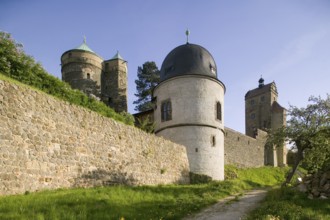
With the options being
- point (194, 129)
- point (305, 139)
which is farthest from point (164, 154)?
point (305, 139)

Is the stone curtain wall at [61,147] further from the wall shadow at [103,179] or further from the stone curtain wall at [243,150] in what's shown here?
the stone curtain wall at [243,150]

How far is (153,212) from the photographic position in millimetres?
8852

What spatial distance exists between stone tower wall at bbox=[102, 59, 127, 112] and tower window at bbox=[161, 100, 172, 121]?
53.1ft

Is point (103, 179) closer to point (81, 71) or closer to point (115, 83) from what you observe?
point (81, 71)

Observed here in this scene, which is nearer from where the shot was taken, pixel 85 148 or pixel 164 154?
pixel 85 148

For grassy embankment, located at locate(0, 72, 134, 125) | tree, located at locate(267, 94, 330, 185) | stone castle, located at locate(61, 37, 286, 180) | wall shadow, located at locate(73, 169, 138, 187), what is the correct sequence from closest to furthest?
wall shadow, located at locate(73, 169, 138, 187) < grassy embankment, located at locate(0, 72, 134, 125) < tree, located at locate(267, 94, 330, 185) < stone castle, located at locate(61, 37, 286, 180)

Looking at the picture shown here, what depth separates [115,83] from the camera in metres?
38.3

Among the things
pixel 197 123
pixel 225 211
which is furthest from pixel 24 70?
pixel 197 123

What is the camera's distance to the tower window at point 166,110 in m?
21.5

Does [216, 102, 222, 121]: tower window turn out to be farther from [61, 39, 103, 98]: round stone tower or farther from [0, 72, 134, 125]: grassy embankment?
[61, 39, 103, 98]: round stone tower

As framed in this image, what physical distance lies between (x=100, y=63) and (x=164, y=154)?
23692mm

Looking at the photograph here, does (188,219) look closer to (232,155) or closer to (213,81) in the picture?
(213,81)

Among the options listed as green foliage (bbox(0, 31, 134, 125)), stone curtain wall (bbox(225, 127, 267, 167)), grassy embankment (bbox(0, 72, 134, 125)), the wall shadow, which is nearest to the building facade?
stone curtain wall (bbox(225, 127, 267, 167))

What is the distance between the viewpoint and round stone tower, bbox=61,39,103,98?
1398 inches
